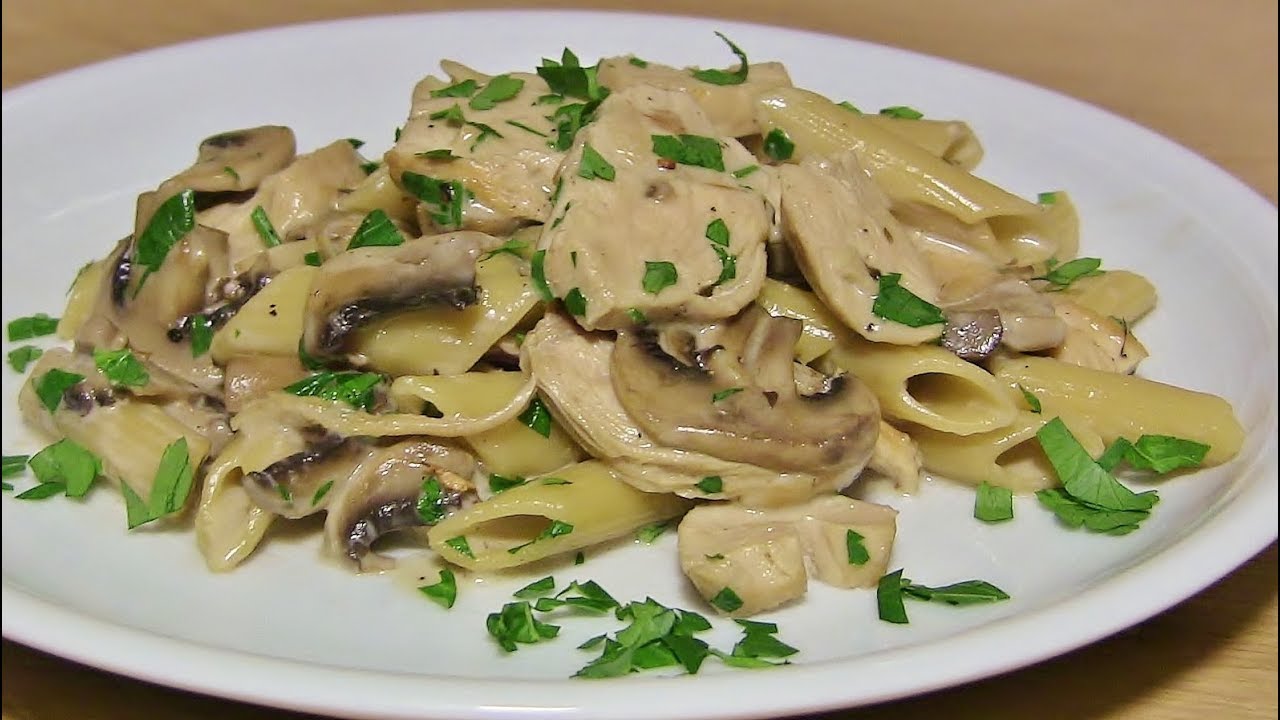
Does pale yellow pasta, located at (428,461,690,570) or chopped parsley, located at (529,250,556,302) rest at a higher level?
chopped parsley, located at (529,250,556,302)

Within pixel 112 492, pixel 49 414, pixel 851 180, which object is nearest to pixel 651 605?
pixel 851 180

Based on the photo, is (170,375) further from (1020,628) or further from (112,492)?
(1020,628)

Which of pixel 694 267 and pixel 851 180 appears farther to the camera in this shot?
pixel 851 180

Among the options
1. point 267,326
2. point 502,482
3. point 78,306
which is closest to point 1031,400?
point 502,482

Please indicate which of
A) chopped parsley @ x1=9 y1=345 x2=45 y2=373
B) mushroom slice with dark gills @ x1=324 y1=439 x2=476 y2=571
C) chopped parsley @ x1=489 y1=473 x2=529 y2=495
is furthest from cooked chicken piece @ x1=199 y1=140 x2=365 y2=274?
chopped parsley @ x1=489 y1=473 x2=529 y2=495

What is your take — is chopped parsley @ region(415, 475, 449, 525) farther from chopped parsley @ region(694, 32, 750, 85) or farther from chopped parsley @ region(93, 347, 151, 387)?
chopped parsley @ region(694, 32, 750, 85)

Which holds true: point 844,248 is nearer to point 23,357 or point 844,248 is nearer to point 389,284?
point 389,284

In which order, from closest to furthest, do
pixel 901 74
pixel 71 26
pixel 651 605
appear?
pixel 651 605 < pixel 901 74 < pixel 71 26
